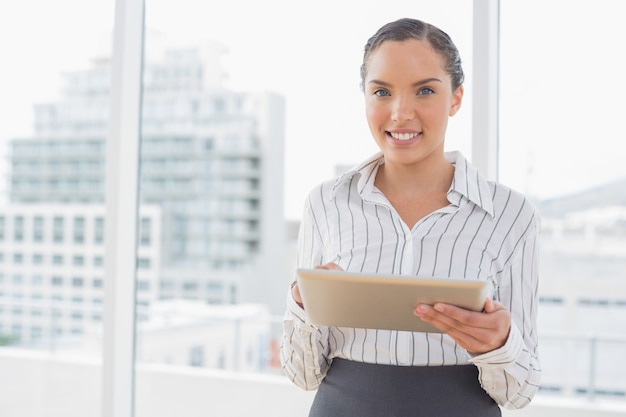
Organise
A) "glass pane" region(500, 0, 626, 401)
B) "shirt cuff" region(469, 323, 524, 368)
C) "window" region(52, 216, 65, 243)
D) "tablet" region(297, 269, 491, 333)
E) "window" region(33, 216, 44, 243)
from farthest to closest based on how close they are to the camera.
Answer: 1. "window" region(52, 216, 65, 243)
2. "window" region(33, 216, 44, 243)
3. "glass pane" region(500, 0, 626, 401)
4. "shirt cuff" region(469, 323, 524, 368)
5. "tablet" region(297, 269, 491, 333)

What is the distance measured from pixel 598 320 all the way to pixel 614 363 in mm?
581

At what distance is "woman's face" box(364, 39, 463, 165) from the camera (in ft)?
4.18

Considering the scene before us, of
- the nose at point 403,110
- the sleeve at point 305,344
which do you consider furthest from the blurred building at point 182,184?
the nose at point 403,110

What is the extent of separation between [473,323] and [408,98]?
45cm

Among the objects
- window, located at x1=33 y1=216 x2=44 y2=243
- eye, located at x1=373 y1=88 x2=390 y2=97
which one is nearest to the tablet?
eye, located at x1=373 y1=88 x2=390 y2=97

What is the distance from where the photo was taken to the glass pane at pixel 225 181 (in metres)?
4.32

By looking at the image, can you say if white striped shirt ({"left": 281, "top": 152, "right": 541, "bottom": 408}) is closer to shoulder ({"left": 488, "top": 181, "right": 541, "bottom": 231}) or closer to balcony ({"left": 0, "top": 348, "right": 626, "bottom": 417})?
shoulder ({"left": 488, "top": 181, "right": 541, "bottom": 231})

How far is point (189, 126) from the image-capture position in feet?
55.5

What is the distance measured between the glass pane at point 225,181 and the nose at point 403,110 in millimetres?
2306

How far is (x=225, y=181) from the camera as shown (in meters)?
17.0

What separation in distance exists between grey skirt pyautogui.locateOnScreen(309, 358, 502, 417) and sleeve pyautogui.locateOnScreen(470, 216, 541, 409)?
0.03 metres

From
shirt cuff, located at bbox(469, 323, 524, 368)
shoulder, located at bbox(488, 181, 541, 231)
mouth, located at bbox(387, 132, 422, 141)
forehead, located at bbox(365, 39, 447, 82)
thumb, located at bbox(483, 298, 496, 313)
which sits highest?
forehead, located at bbox(365, 39, 447, 82)

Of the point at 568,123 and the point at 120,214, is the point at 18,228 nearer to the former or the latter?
the point at 120,214

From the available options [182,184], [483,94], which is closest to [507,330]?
[483,94]
